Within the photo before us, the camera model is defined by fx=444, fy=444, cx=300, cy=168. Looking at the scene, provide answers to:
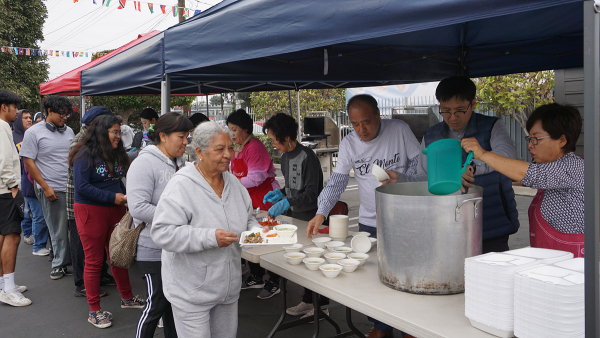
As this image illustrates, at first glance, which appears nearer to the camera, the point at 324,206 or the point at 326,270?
the point at 326,270

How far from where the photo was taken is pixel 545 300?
4.17 ft

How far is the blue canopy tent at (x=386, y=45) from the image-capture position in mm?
1242

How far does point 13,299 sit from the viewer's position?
13.9 ft

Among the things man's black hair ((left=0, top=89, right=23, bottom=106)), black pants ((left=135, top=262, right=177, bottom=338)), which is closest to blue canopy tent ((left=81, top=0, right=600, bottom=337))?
man's black hair ((left=0, top=89, right=23, bottom=106))

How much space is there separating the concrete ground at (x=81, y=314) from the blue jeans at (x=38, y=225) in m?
0.81

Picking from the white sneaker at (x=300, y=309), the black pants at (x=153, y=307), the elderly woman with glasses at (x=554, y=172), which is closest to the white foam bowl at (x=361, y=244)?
the elderly woman with glasses at (x=554, y=172)

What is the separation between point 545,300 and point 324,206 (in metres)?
1.77

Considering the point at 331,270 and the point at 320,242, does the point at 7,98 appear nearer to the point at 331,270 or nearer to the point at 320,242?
the point at 320,242

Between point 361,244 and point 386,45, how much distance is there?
1.92m

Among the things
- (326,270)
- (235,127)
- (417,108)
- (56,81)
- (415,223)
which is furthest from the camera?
(417,108)

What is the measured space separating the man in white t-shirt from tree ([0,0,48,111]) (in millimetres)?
21011

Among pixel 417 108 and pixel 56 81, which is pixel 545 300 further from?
pixel 417 108

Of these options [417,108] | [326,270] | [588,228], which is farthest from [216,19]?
[417,108]

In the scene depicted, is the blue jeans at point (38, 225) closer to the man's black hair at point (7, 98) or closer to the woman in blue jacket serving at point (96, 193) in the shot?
the man's black hair at point (7, 98)
